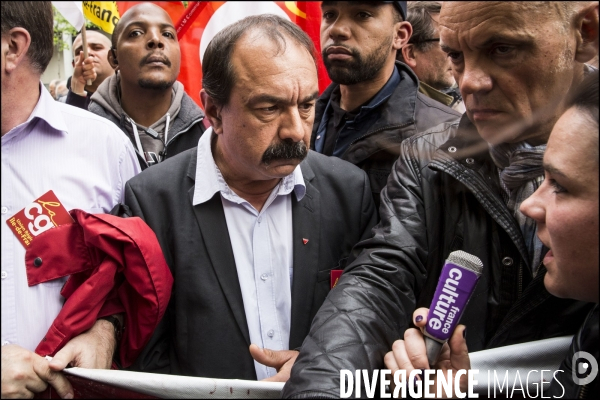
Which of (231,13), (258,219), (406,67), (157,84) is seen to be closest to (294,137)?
(258,219)

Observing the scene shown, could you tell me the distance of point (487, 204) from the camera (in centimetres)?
181

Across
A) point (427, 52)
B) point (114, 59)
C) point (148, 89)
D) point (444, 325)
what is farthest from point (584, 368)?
point (114, 59)

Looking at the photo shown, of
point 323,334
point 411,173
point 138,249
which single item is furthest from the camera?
point 411,173

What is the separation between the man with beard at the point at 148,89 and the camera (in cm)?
357

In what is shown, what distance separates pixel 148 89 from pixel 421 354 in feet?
8.81

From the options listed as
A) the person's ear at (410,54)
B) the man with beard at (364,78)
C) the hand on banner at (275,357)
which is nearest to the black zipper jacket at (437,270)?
the hand on banner at (275,357)

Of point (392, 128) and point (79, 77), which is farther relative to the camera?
point (79, 77)

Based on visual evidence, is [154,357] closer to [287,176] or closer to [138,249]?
[138,249]

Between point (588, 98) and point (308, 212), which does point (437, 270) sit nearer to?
point (308, 212)

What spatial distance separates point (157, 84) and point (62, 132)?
5.31 ft

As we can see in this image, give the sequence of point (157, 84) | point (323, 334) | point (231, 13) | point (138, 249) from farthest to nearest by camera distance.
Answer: point (231, 13) < point (157, 84) < point (138, 249) < point (323, 334)

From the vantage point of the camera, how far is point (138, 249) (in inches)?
72.2

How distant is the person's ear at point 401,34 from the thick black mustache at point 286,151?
4.45ft

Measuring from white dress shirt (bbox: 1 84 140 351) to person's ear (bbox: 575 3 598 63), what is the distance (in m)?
1.56
